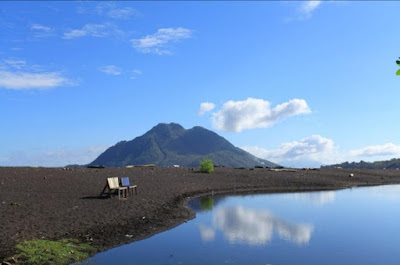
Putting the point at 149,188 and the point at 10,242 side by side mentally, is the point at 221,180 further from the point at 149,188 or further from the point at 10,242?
the point at 10,242

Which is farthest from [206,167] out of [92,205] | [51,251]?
[51,251]

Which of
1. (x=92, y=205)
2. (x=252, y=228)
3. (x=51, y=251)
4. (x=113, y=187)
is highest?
(x=113, y=187)

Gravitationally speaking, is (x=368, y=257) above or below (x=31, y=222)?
below

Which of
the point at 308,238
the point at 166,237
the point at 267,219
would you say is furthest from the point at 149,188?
the point at 308,238

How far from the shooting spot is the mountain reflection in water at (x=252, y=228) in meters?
21.5

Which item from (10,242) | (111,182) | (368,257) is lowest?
(368,257)

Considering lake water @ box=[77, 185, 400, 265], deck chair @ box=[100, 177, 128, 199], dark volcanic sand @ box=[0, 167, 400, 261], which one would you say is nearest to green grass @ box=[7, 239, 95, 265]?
dark volcanic sand @ box=[0, 167, 400, 261]

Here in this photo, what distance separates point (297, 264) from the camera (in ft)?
54.6

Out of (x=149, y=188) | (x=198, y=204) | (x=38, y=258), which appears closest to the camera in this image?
(x=38, y=258)

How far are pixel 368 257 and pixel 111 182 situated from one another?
67.5 feet

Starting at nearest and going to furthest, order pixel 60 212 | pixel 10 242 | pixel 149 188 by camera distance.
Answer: pixel 10 242
pixel 60 212
pixel 149 188

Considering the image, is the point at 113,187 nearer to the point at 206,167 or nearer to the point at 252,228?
the point at 252,228

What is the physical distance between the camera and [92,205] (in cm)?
2781

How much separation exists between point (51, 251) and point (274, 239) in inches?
450
